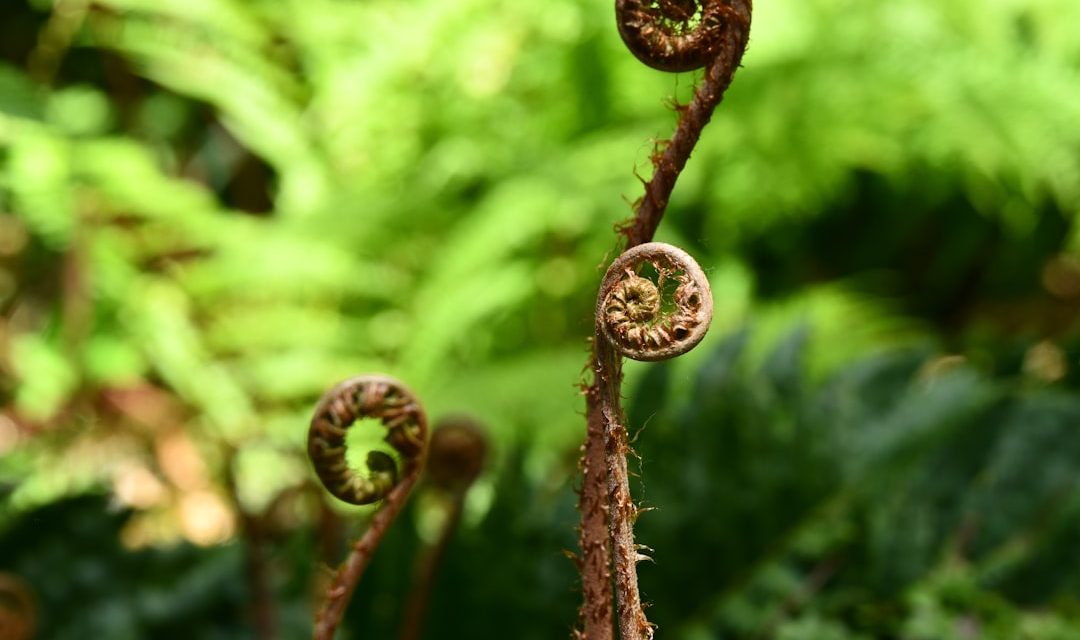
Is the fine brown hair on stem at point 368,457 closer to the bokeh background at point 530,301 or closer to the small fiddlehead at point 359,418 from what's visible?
the small fiddlehead at point 359,418

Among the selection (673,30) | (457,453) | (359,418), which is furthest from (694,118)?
(457,453)

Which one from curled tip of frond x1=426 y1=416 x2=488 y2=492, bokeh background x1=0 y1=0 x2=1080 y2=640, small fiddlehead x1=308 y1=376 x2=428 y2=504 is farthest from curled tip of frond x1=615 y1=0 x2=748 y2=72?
bokeh background x1=0 y1=0 x2=1080 y2=640

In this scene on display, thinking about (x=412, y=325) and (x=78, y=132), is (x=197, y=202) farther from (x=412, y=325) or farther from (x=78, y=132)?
(x=412, y=325)

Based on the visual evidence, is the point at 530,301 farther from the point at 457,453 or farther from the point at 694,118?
the point at 694,118

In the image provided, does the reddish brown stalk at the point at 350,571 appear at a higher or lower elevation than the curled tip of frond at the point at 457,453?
lower

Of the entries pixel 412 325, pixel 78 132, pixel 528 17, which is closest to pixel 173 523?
pixel 412 325

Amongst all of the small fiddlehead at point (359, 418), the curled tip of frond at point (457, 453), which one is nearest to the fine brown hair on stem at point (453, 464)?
the curled tip of frond at point (457, 453)
